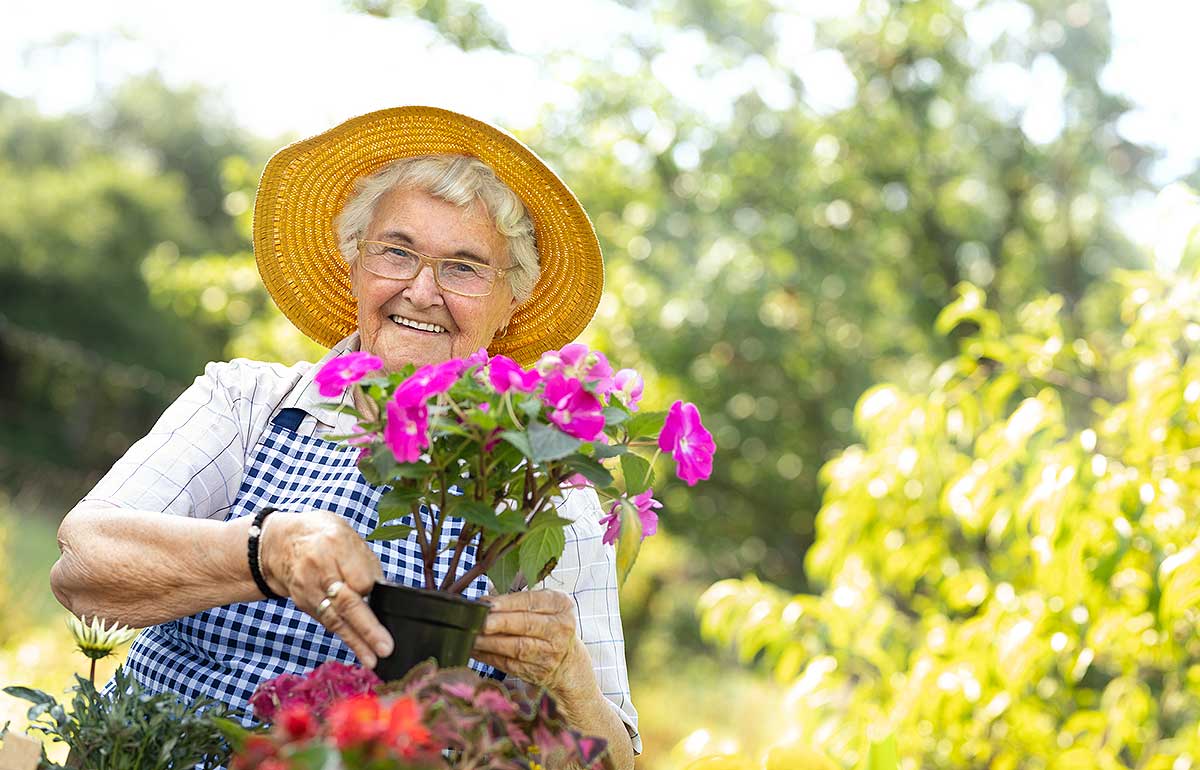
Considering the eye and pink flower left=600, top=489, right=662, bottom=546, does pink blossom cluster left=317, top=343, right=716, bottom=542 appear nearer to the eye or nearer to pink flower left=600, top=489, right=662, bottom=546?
pink flower left=600, top=489, right=662, bottom=546

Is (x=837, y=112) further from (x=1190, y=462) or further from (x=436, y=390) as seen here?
(x=436, y=390)

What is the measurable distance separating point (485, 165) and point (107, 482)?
0.77 meters

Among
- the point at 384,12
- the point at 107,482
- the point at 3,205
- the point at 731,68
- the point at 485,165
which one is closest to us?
the point at 107,482

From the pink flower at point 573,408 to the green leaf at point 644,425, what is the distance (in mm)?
75

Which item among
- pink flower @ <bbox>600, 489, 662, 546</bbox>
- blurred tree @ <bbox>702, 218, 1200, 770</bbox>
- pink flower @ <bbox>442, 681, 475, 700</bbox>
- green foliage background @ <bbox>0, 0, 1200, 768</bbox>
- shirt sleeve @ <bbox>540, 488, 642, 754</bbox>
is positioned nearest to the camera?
pink flower @ <bbox>442, 681, 475, 700</bbox>

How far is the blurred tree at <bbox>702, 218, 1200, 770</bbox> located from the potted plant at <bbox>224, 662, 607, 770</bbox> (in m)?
1.65

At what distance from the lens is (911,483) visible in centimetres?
331

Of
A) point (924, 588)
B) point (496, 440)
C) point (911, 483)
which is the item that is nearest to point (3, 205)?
point (924, 588)

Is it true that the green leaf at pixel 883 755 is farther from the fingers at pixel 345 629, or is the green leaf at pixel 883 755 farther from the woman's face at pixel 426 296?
the woman's face at pixel 426 296

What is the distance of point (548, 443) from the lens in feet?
3.43

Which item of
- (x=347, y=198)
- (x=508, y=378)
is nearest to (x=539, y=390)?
(x=508, y=378)

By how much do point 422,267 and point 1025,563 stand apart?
2.57 meters

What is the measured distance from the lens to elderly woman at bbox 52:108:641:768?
132cm

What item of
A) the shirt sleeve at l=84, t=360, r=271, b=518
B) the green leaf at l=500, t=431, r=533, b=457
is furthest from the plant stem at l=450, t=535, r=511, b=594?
the shirt sleeve at l=84, t=360, r=271, b=518
